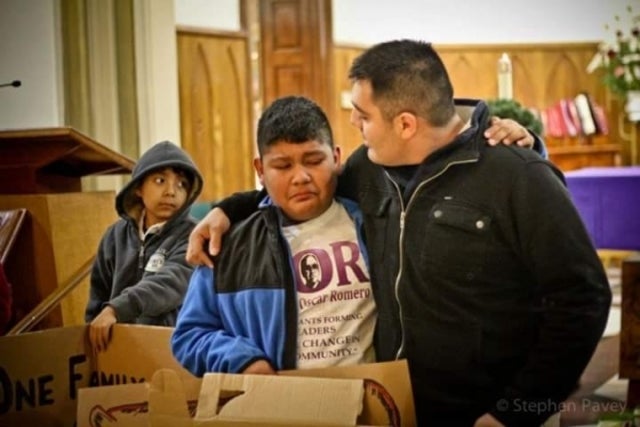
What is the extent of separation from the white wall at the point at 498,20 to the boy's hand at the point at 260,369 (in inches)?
284

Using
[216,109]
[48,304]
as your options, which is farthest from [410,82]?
[216,109]

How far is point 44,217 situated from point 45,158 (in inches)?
8.1

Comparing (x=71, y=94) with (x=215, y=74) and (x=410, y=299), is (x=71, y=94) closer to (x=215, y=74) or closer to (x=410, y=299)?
(x=215, y=74)

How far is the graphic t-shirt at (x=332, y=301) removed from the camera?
189 cm

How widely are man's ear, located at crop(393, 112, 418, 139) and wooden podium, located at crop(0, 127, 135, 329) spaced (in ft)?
5.21

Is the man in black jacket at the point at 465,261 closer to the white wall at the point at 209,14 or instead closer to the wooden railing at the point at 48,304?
the wooden railing at the point at 48,304

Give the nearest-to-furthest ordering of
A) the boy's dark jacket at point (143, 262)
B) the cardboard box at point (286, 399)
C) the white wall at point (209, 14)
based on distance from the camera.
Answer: the cardboard box at point (286, 399) < the boy's dark jacket at point (143, 262) < the white wall at point (209, 14)

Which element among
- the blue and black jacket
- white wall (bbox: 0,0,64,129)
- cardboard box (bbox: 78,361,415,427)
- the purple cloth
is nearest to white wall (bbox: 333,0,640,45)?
the purple cloth

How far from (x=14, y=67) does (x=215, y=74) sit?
263 centimetres

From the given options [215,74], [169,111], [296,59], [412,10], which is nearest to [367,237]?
[169,111]

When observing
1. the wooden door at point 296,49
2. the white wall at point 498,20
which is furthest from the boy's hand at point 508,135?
the white wall at point 498,20

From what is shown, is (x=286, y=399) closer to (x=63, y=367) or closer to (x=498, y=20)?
(x=63, y=367)

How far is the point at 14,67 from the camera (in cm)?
445

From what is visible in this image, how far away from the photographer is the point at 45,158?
3.23 meters
